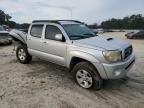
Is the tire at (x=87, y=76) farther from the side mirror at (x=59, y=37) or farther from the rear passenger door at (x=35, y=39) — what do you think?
the rear passenger door at (x=35, y=39)

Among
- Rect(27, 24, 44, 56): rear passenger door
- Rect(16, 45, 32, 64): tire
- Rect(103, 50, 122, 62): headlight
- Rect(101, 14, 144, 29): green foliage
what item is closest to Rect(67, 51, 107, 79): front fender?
Rect(103, 50, 122, 62): headlight

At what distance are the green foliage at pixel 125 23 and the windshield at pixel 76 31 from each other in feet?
251

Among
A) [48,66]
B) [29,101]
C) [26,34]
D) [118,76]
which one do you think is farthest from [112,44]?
[26,34]

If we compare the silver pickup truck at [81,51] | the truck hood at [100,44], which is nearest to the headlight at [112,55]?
the silver pickup truck at [81,51]

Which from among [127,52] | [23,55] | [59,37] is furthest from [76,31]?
[23,55]

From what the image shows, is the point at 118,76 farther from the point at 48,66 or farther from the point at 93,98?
the point at 48,66

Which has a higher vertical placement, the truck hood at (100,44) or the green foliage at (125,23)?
the green foliage at (125,23)

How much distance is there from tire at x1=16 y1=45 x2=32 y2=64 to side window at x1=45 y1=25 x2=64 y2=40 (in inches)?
70.4

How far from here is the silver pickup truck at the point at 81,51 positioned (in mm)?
5598

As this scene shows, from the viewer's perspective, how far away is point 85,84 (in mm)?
6047

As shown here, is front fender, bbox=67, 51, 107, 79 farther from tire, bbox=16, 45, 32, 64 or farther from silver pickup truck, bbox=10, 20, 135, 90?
tire, bbox=16, 45, 32, 64

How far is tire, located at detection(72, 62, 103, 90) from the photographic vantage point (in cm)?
580

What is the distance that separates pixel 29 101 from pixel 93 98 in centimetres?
161

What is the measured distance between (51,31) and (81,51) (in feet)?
5.52
